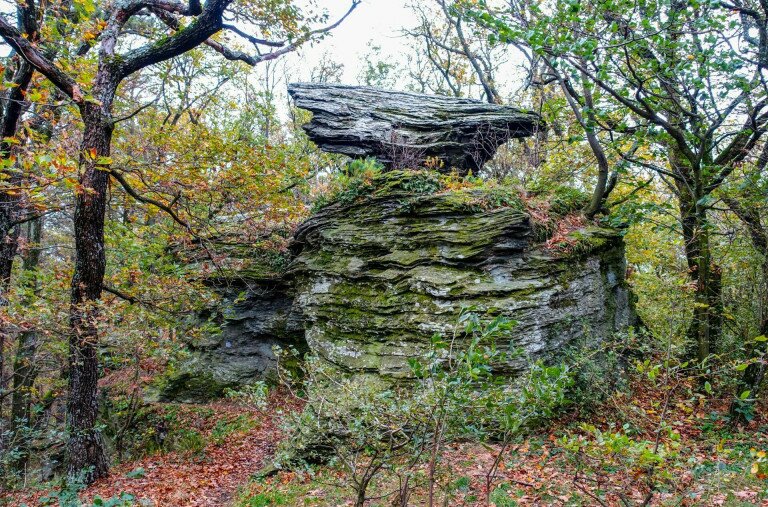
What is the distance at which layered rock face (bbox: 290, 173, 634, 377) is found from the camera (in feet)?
26.7

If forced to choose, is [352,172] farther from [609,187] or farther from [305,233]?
[609,187]

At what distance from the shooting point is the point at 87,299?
6.88 meters

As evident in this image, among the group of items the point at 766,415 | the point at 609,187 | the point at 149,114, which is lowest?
the point at 766,415

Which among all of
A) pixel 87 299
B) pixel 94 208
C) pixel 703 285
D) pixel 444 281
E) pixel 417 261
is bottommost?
pixel 87 299

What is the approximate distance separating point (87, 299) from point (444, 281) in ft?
19.7

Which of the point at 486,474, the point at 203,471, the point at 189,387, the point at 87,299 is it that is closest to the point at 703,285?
the point at 486,474

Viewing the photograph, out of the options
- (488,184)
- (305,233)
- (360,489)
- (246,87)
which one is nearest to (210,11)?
(305,233)

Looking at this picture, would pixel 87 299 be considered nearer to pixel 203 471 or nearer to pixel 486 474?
pixel 203 471

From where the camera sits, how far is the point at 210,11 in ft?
23.7

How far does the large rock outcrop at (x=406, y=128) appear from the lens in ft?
38.4

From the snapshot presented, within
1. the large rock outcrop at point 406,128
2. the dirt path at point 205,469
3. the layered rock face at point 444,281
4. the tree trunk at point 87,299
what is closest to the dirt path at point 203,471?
the dirt path at point 205,469

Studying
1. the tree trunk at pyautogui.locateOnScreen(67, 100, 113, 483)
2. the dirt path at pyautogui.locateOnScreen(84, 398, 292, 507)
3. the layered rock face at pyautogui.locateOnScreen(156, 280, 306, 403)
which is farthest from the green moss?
the tree trunk at pyautogui.locateOnScreen(67, 100, 113, 483)

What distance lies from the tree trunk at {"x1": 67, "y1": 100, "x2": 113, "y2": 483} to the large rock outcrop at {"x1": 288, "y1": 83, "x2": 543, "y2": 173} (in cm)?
552

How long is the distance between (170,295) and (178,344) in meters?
1.13
